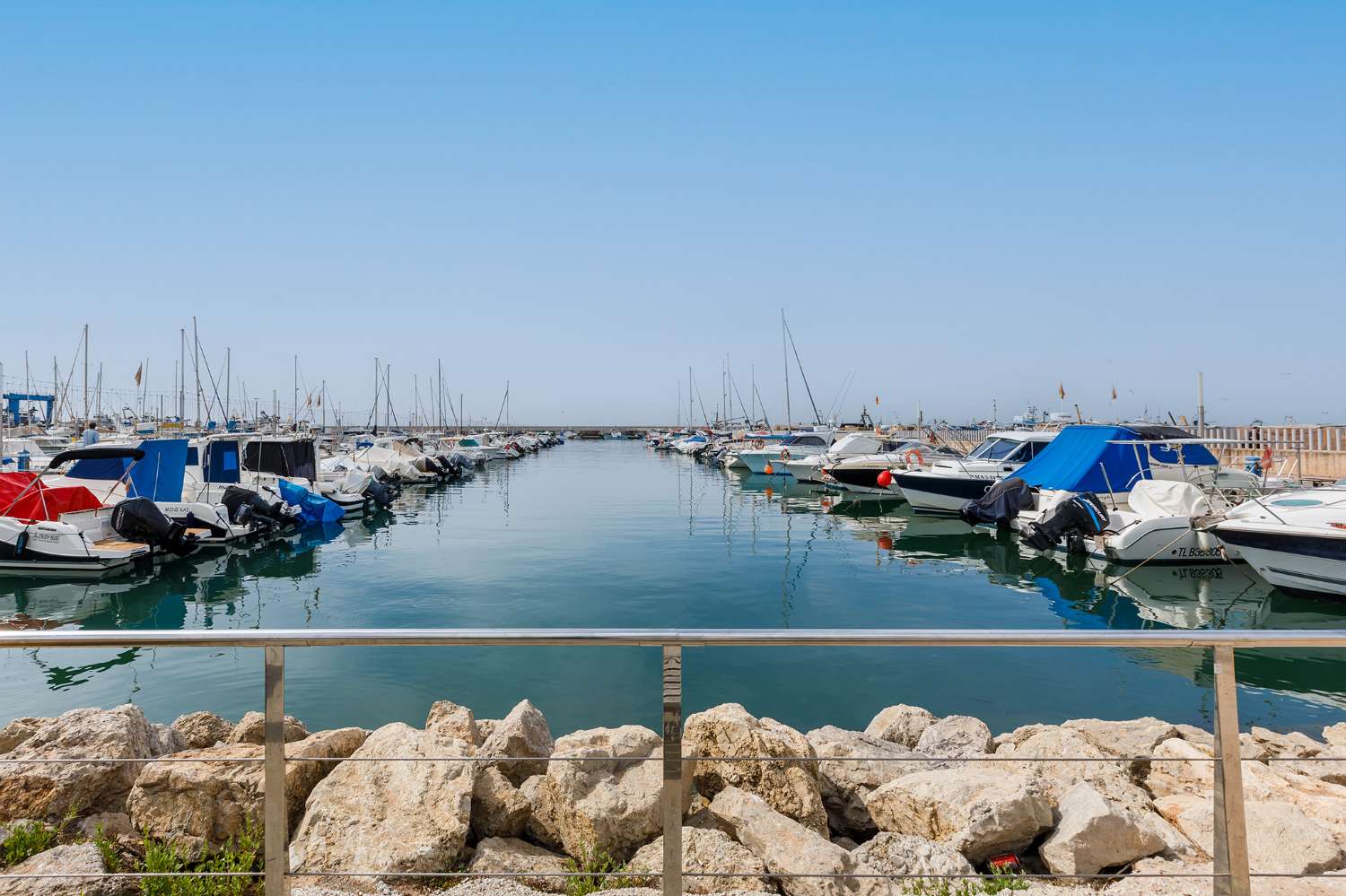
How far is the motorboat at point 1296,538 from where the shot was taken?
517 inches

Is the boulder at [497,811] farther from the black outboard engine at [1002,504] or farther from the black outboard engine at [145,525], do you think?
the black outboard engine at [1002,504]

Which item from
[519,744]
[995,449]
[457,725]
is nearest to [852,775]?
[519,744]

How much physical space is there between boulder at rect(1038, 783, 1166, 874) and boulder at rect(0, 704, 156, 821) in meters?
5.19

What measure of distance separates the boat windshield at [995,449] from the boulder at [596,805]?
2505 centimetres

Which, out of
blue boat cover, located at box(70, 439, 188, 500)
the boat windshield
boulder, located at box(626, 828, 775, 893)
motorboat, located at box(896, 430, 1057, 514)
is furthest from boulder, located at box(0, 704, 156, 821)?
the boat windshield

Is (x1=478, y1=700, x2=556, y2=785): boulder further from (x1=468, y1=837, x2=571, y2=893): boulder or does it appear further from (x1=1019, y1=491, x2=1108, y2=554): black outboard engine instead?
(x1=1019, y1=491, x2=1108, y2=554): black outboard engine

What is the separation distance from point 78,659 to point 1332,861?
1463 centimetres

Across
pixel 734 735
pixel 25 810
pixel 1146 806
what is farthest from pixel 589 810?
pixel 1146 806

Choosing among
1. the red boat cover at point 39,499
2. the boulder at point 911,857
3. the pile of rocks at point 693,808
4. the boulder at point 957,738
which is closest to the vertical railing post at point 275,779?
the pile of rocks at point 693,808

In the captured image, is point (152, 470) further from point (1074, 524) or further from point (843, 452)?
point (843, 452)

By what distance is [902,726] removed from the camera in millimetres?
7367

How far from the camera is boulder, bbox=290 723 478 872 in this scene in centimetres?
388

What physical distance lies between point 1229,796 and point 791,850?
80.6 inches

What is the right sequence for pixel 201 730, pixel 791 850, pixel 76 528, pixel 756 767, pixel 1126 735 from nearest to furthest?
pixel 791 850
pixel 756 767
pixel 201 730
pixel 1126 735
pixel 76 528
